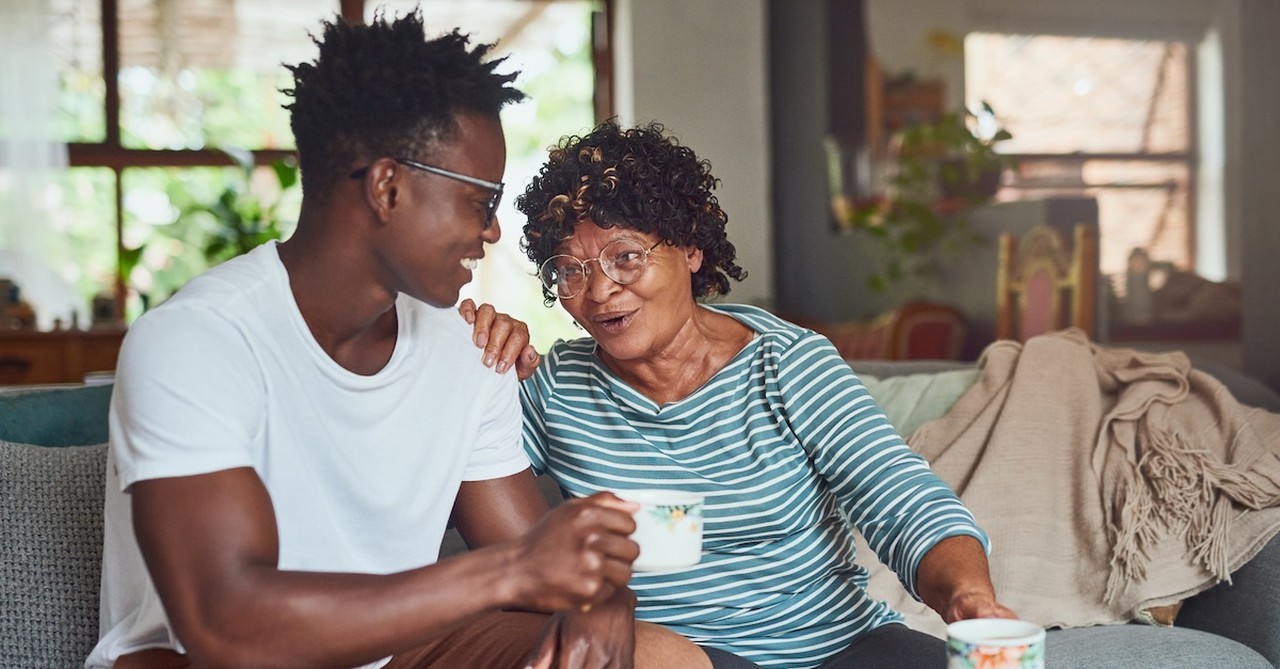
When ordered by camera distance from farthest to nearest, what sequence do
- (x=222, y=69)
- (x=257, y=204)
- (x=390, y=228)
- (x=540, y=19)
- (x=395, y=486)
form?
(x=540, y=19) < (x=222, y=69) < (x=257, y=204) < (x=395, y=486) < (x=390, y=228)

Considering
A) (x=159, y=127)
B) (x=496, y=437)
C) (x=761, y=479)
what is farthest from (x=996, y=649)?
(x=159, y=127)

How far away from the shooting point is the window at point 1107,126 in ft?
12.7

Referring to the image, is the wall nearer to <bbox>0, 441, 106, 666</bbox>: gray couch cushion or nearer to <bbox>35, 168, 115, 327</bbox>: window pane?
<bbox>35, 168, 115, 327</bbox>: window pane

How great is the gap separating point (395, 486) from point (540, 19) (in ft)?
17.1

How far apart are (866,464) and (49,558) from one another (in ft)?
3.74

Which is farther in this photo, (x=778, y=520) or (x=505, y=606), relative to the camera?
(x=778, y=520)

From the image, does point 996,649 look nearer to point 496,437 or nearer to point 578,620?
point 578,620

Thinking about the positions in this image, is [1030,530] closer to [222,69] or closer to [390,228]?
[390,228]

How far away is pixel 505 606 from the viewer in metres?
1.07

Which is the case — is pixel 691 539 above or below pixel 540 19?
below

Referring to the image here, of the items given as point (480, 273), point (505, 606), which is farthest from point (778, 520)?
point (480, 273)

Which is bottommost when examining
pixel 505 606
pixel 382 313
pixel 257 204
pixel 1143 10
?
pixel 505 606

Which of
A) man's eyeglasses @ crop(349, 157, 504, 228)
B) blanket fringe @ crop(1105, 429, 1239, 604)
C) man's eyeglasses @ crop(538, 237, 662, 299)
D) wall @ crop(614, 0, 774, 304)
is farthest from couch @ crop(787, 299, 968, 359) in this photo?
man's eyeglasses @ crop(349, 157, 504, 228)

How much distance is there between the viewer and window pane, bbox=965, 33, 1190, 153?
13.0 feet
